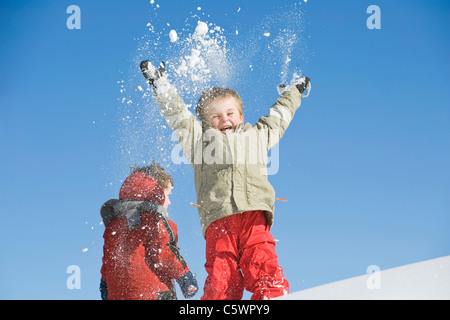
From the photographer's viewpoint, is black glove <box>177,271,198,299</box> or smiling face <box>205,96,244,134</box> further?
smiling face <box>205,96,244,134</box>

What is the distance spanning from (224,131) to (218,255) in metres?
1.03

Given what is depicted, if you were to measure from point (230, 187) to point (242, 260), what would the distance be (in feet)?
1.73

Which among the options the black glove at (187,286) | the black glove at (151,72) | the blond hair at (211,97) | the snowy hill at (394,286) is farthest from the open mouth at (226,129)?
the snowy hill at (394,286)

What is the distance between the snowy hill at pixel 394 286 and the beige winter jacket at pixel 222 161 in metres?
1.15

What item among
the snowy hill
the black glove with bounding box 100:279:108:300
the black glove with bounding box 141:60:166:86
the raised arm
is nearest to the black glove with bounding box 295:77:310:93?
the raised arm

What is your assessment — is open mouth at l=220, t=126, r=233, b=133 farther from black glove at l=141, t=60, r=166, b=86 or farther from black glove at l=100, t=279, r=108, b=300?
black glove at l=100, t=279, r=108, b=300

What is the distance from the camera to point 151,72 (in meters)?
3.19

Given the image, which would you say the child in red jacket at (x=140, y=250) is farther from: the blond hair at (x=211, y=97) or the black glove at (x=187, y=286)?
the blond hair at (x=211, y=97)

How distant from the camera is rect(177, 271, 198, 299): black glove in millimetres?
3152

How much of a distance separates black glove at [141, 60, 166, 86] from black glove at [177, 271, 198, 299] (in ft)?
5.06

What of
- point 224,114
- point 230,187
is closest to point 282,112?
point 224,114

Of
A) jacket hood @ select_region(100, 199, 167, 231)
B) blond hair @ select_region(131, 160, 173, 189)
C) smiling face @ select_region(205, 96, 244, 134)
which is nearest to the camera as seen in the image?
jacket hood @ select_region(100, 199, 167, 231)
